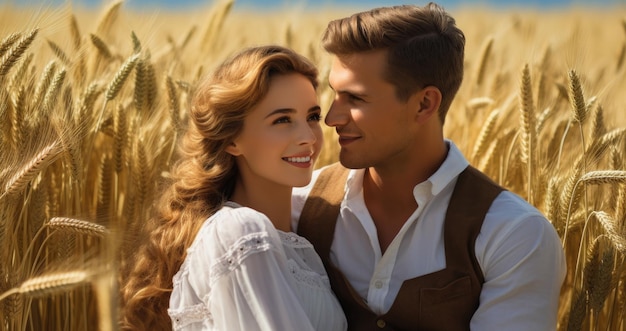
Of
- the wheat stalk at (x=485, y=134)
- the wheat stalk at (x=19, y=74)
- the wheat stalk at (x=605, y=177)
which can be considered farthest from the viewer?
the wheat stalk at (x=485, y=134)

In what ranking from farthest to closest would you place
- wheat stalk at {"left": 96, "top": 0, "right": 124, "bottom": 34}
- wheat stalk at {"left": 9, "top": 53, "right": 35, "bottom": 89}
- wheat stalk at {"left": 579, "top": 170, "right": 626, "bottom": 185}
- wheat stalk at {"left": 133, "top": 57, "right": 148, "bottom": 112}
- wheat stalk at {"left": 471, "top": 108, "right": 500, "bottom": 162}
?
wheat stalk at {"left": 96, "top": 0, "right": 124, "bottom": 34}
wheat stalk at {"left": 471, "top": 108, "right": 500, "bottom": 162}
wheat stalk at {"left": 133, "top": 57, "right": 148, "bottom": 112}
wheat stalk at {"left": 9, "top": 53, "right": 35, "bottom": 89}
wheat stalk at {"left": 579, "top": 170, "right": 626, "bottom": 185}

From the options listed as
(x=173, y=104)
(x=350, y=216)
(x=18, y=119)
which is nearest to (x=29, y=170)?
(x=18, y=119)

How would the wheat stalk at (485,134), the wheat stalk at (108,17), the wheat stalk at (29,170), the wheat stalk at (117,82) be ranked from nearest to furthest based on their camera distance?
the wheat stalk at (29,170) < the wheat stalk at (117,82) < the wheat stalk at (485,134) < the wheat stalk at (108,17)

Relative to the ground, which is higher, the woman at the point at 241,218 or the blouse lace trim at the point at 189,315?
the woman at the point at 241,218

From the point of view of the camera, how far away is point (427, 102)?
245cm

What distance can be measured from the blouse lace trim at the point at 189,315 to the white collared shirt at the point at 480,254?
1.66ft

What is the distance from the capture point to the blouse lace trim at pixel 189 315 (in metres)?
2.09

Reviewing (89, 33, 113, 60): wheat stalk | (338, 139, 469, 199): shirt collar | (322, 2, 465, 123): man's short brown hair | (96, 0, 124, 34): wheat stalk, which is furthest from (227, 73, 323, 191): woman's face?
(96, 0, 124, 34): wheat stalk

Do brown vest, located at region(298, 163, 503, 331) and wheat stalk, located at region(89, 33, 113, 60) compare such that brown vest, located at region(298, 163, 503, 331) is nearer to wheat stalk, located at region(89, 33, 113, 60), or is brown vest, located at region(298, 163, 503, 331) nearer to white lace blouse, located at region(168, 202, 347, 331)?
white lace blouse, located at region(168, 202, 347, 331)

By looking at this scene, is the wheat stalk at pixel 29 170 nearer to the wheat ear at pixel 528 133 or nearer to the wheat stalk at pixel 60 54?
the wheat stalk at pixel 60 54

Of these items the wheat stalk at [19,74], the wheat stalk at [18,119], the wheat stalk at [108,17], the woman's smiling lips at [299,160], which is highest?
the wheat stalk at [108,17]

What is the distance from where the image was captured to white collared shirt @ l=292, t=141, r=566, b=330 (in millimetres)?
2141

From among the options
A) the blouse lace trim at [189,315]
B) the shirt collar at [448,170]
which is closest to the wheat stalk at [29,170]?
the blouse lace trim at [189,315]

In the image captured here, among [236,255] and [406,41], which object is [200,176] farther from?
[406,41]
